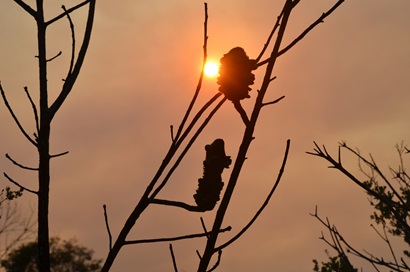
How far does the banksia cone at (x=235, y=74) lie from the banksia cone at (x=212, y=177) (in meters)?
0.16

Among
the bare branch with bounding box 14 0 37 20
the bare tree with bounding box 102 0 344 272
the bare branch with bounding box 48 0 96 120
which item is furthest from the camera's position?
the bare branch with bounding box 14 0 37 20

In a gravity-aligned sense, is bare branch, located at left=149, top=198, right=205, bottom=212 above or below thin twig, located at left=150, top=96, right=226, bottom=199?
below

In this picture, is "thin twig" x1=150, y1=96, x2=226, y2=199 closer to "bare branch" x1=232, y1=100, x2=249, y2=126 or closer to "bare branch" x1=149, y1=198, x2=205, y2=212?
"bare branch" x1=149, y1=198, x2=205, y2=212

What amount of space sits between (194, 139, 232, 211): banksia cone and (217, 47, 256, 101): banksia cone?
164 mm

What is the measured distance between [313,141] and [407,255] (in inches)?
445

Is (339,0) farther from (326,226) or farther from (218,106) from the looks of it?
(326,226)

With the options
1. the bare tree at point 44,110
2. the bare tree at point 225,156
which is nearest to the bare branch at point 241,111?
the bare tree at point 225,156

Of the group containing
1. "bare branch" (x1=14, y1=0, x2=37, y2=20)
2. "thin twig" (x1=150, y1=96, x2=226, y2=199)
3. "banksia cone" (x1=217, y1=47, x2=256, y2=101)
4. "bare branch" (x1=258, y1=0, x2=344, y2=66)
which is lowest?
"banksia cone" (x1=217, y1=47, x2=256, y2=101)

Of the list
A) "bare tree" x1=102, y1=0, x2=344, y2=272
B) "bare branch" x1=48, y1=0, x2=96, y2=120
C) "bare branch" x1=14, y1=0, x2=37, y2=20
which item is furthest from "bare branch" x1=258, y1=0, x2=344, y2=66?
"bare branch" x1=14, y1=0, x2=37, y2=20

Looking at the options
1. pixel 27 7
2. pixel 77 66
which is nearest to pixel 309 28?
pixel 77 66

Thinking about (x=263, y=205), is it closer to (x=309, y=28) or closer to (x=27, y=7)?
(x=309, y=28)

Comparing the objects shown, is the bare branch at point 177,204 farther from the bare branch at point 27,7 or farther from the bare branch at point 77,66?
the bare branch at point 27,7

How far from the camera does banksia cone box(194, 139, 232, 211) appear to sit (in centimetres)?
162

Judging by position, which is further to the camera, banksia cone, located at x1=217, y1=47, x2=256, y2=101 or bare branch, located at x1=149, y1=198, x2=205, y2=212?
bare branch, located at x1=149, y1=198, x2=205, y2=212
